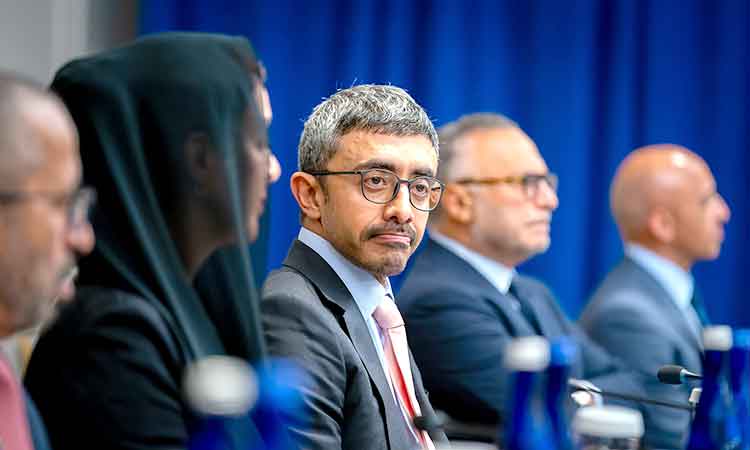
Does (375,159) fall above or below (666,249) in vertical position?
above

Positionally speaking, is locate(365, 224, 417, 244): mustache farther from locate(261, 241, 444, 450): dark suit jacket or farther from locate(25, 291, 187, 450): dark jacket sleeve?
locate(25, 291, 187, 450): dark jacket sleeve

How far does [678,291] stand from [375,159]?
2.01 metres

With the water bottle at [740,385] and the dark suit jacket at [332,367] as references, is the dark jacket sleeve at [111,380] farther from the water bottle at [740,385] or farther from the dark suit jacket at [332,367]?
the water bottle at [740,385]

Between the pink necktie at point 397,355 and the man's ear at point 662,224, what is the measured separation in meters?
Result: 1.95

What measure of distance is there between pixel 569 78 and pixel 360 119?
8.11ft

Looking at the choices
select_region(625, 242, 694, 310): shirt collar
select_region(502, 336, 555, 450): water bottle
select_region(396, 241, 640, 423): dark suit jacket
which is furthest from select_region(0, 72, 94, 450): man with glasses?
select_region(625, 242, 694, 310): shirt collar

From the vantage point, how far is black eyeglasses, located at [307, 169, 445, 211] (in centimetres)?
229

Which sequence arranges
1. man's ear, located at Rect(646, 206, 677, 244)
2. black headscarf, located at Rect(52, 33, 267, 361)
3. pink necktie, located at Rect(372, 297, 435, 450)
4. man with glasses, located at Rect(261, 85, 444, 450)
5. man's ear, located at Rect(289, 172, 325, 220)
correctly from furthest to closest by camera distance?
man's ear, located at Rect(646, 206, 677, 244), man's ear, located at Rect(289, 172, 325, 220), pink necktie, located at Rect(372, 297, 435, 450), man with glasses, located at Rect(261, 85, 444, 450), black headscarf, located at Rect(52, 33, 267, 361)

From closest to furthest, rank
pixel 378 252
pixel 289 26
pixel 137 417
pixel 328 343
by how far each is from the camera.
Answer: pixel 137 417, pixel 328 343, pixel 378 252, pixel 289 26

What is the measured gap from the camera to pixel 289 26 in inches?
176

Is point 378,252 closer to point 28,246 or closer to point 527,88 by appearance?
point 28,246

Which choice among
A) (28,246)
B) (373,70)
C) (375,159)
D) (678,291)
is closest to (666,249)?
(678,291)

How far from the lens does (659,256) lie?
4.04m

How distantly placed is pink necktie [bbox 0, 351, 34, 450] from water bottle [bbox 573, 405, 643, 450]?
25.2 inches
